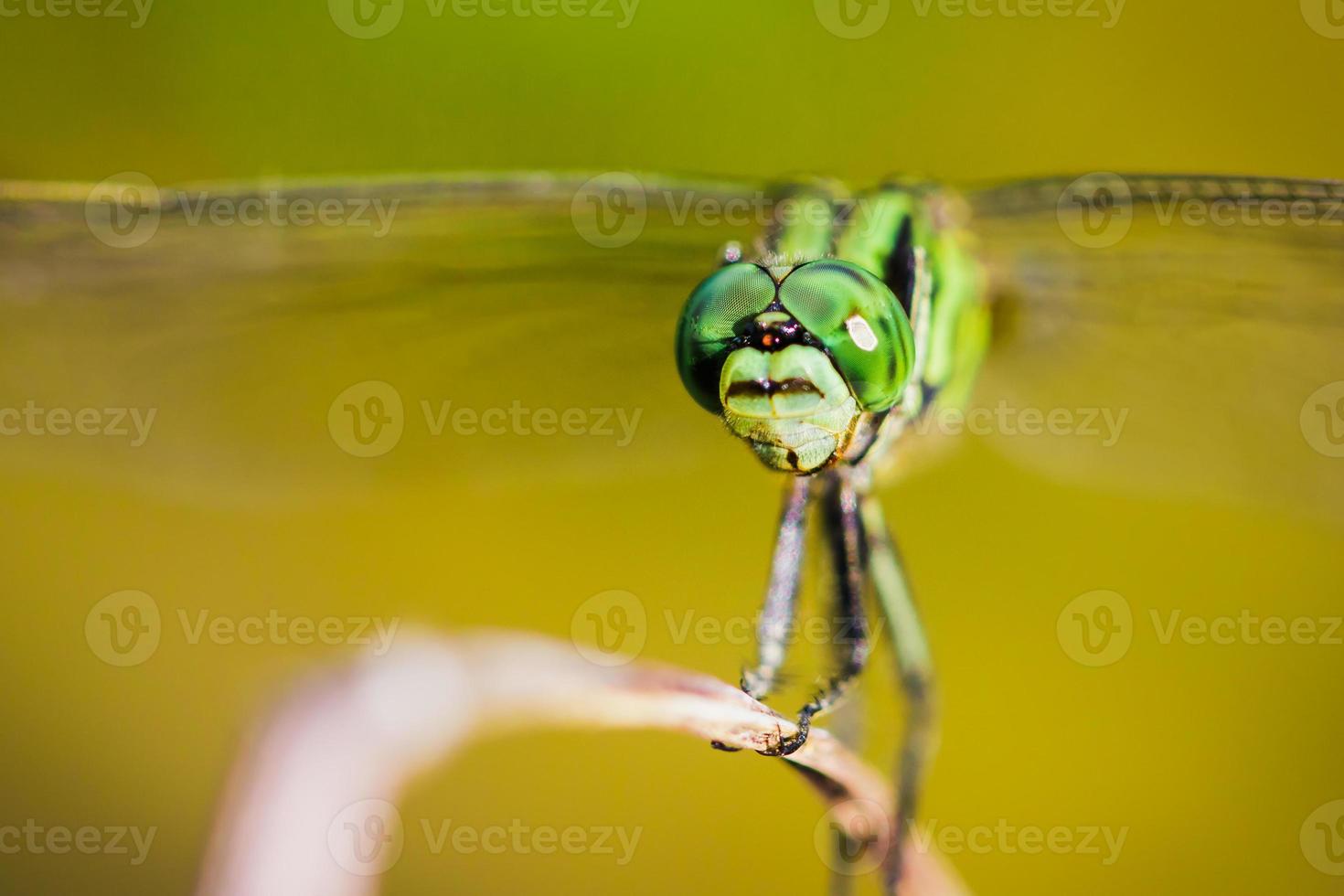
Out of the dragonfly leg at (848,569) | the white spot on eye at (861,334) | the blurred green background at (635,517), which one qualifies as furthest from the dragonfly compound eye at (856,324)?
the blurred green background at (635,517)

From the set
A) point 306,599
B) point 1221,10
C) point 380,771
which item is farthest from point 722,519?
point 1221,10

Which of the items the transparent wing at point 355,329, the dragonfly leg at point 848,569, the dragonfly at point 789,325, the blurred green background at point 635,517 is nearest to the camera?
the dragonfly at point 789,325

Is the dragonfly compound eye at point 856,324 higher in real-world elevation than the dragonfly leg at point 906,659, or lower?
higher

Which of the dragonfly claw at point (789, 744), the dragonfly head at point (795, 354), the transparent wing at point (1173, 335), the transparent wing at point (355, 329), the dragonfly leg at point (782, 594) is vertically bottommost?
the dragonfly claw at point (789, 744)

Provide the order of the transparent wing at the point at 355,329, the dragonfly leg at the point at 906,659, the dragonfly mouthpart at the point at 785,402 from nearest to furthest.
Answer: the dragonfly mouthpart at the point at 785,402, the dragonfly leg at the point at 906,659, the transparent wing at the point at 355,329

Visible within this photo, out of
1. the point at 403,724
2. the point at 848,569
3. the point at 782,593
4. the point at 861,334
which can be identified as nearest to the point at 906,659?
the point at 848,569

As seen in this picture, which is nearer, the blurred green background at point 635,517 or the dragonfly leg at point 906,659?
the dragonfly leg at point 906,659

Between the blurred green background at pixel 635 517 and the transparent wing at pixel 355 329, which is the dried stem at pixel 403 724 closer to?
the transparent wing at pixel 355 329
